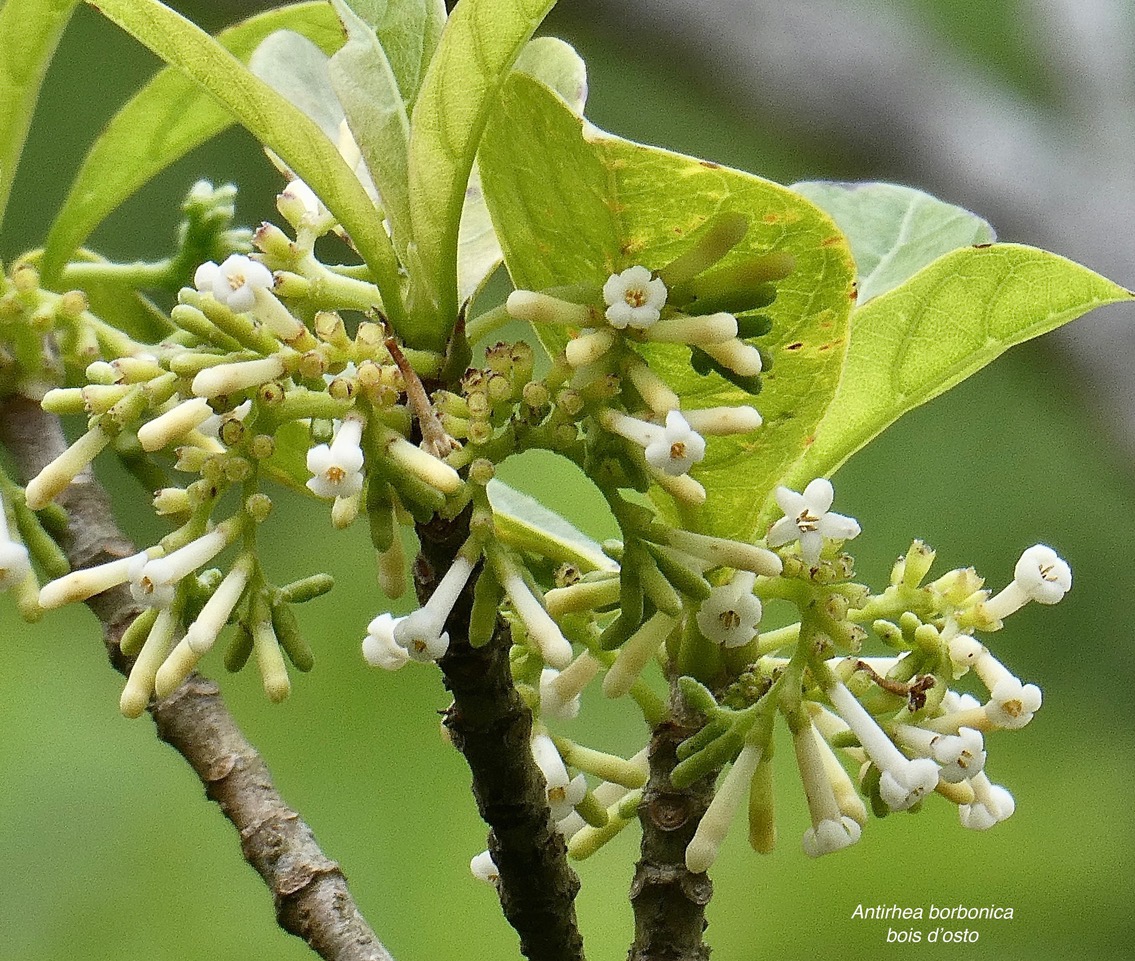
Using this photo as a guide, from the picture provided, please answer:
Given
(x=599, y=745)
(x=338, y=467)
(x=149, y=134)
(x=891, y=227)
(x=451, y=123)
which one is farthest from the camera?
(x=599, y=745)

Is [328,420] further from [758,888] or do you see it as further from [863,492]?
[863,492]

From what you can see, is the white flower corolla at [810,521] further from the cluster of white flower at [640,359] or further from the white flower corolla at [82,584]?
the white flower corolla at [82,584]

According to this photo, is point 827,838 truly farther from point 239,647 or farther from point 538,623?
point 239,647

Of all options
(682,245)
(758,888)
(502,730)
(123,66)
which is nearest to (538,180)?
Result: (682,245)

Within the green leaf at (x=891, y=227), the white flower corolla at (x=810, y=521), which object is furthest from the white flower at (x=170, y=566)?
the green leaf at (x=891, y=227)

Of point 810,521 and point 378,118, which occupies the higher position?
point 378,118

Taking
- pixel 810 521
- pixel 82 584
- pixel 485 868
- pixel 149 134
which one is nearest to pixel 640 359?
pixel 810 521
